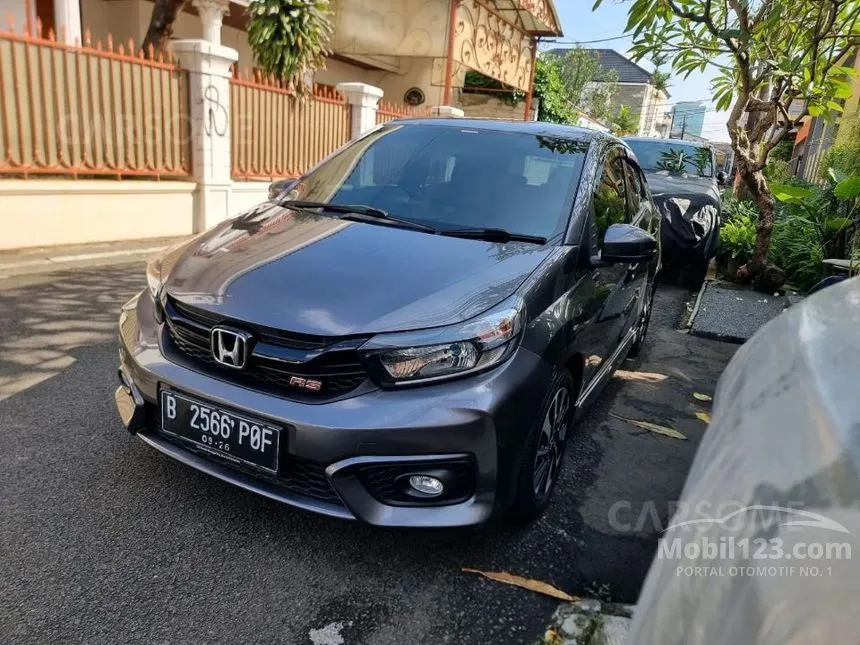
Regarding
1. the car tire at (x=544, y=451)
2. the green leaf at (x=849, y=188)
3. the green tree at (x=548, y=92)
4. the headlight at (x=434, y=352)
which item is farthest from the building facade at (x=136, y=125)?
the green tree at (x=548, y=92)

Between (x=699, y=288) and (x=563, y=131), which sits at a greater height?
(x=563, y=131)

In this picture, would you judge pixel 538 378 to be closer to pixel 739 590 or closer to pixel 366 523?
pixel 366 523

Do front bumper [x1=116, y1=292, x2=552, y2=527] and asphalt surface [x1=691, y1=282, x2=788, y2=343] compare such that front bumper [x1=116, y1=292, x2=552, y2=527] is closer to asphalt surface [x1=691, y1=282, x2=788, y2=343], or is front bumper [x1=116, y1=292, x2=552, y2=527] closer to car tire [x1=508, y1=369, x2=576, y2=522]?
car tire [x1=508, y1=369, x2=576, y2=522]

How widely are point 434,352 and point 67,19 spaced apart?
9279 millimetres

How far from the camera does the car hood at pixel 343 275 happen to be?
85.8 inches

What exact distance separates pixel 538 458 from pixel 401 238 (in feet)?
3.45

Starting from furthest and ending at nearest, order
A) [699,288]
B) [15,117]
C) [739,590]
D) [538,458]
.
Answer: [699,288]
[15,117]
[538,458]
[739,590]

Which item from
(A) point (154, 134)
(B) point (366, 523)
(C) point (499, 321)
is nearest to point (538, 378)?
(C) point (499, 321)

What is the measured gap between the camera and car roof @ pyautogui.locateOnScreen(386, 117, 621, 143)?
3.49 metres

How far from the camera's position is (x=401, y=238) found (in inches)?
108

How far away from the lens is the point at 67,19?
347 inches

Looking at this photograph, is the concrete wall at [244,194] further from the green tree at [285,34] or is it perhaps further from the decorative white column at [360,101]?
the decorative white column at [360,101]

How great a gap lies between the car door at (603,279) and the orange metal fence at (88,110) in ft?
19.1

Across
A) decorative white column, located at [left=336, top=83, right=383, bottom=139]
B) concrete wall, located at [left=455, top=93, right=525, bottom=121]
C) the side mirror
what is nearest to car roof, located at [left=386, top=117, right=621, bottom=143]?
the side mirror
